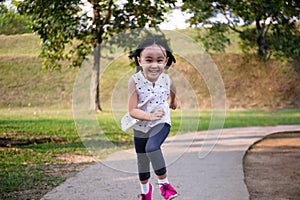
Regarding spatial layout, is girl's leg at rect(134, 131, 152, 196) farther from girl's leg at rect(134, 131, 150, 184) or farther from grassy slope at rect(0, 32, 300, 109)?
grassy slope at rect(0, 32, 300, 109)

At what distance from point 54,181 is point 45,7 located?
11.9 ft

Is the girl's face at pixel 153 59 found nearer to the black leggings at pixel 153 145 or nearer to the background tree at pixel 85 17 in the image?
the black leggings at pixel 153 145

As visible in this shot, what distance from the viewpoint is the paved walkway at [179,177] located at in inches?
202

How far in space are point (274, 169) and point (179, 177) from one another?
1.94 m

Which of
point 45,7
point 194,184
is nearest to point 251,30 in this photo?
point 45,7

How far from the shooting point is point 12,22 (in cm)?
936

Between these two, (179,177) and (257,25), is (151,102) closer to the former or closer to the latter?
(179,177)

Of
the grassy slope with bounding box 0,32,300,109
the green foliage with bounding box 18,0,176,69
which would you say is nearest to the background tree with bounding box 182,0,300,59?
the grassy slope with bounding box 0,32,300,109

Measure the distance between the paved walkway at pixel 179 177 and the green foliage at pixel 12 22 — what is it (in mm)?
2950

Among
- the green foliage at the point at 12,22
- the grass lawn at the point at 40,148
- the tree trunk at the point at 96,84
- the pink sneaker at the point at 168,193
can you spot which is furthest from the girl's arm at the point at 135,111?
the green foliage at the point at 12,22

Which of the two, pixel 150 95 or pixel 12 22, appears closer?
pixel 150 95

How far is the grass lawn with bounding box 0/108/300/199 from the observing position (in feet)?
18.4

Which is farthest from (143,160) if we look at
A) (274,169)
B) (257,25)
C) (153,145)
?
(257,25)

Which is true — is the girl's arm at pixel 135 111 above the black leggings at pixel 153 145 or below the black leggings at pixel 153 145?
above
